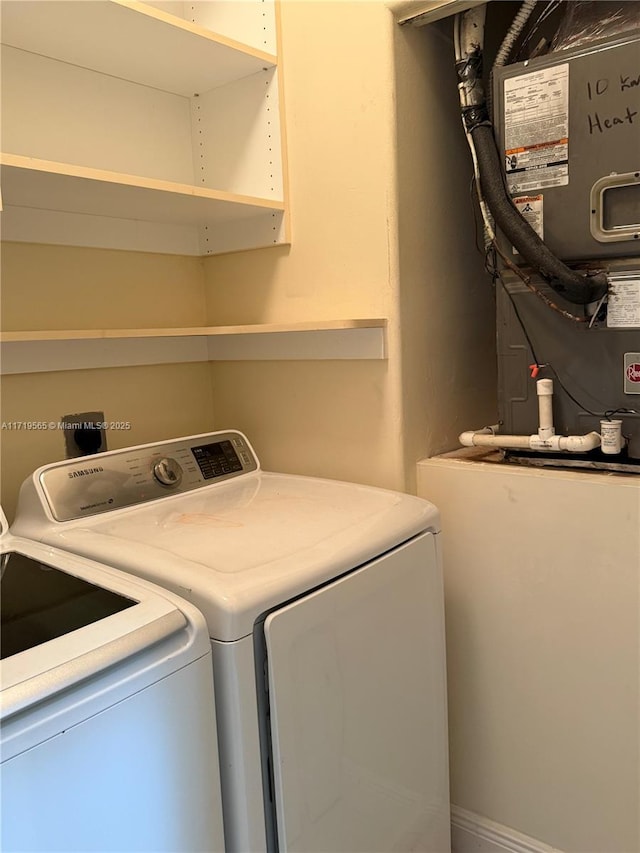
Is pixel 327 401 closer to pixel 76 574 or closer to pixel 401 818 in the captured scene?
pixel 76 574

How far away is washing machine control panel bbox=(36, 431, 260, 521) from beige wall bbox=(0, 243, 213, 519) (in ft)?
0.81

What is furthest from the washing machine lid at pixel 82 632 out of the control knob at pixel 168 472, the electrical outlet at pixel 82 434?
the electrical outlet at pixel 82 434

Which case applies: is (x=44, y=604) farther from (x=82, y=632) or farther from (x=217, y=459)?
(x=217, y=459)

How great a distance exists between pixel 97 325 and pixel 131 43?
67 cm

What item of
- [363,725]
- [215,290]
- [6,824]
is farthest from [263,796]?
[215,290]

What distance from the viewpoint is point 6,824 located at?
0.75m

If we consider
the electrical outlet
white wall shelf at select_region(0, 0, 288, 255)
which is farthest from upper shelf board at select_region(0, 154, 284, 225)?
the electrical outlet

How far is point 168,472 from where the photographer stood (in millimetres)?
1571

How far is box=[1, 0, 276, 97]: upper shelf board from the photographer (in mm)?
1343

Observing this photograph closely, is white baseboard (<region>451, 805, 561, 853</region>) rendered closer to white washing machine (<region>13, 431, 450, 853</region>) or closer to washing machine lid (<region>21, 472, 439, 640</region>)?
white washing machine (<region>13, 431, 450, 853</region>)

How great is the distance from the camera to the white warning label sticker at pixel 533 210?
55.5 inches

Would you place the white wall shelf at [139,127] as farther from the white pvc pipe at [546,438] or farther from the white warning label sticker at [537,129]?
the white pvc pipe at [546,438]

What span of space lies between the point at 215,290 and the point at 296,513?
34.7 inches

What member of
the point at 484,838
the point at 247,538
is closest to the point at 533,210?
the point at 247,538
